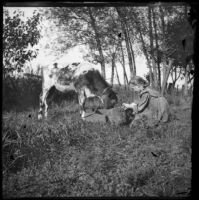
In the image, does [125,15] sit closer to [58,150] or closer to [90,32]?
[90,32]

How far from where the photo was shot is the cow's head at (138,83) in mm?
5133

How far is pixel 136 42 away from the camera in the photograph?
517 centimetres

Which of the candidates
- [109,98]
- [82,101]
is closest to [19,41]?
[82,101]

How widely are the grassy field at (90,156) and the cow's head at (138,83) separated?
187 millimetres

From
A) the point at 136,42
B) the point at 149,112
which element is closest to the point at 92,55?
the point at 136,42

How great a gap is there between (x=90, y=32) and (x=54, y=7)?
83cm

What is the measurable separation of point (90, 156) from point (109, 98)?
1.22m

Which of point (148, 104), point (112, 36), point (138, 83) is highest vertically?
point (112, 36)

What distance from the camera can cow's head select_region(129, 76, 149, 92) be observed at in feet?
16.8

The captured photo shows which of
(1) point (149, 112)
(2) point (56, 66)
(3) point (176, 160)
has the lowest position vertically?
(3) point (176, 160)

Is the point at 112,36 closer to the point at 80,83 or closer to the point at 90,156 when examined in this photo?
the point at 80,83

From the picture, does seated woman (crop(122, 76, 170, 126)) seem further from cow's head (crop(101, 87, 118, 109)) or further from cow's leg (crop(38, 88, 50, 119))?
cow's leg (crop(38, 88, 50, 119))

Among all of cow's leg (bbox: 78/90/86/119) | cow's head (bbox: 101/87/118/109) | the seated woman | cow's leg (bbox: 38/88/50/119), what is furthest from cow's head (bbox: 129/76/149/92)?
cow's leg (bbox: 38/88/50/119)

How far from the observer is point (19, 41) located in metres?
4.97
